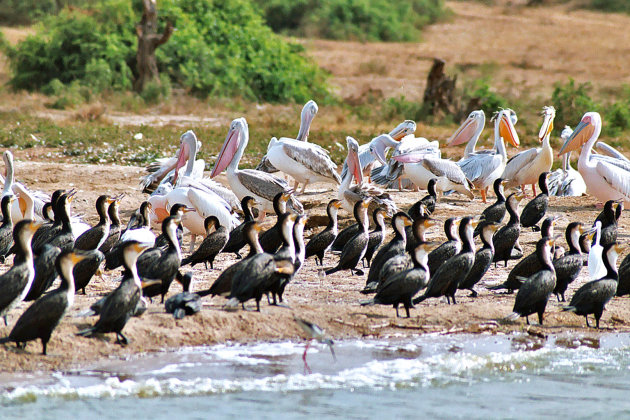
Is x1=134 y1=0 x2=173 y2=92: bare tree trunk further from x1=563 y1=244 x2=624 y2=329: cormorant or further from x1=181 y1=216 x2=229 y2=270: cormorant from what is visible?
x1=563 y1=244 x2=624 y2=329: cormorant

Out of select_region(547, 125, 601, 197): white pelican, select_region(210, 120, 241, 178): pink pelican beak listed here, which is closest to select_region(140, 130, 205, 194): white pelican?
select_region(210, 120, 241, 178): pink pelican beak

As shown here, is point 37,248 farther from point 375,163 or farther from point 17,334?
point 375,163

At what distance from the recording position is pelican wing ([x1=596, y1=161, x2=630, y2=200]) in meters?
11.7

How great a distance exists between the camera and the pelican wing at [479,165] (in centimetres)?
1305

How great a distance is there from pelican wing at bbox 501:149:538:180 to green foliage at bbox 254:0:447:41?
2797cm

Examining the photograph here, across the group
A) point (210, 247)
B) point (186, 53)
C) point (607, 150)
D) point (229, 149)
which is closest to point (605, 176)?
point (607, 150)

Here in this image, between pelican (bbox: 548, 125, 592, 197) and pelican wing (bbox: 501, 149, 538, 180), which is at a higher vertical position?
pelican wing (bbox: 501, 149, 538, 180)

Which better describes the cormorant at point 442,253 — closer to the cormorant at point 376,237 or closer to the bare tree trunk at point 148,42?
the cormorant at point 376,237

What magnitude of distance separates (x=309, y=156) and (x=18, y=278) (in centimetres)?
630

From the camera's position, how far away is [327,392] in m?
6.51

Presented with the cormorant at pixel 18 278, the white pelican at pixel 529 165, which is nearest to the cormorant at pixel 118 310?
the cormorant at pixel 18 278

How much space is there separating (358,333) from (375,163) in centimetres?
717

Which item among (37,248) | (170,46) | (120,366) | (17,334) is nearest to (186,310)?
(120,366)

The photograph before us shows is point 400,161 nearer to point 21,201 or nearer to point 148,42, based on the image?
point 21,201
